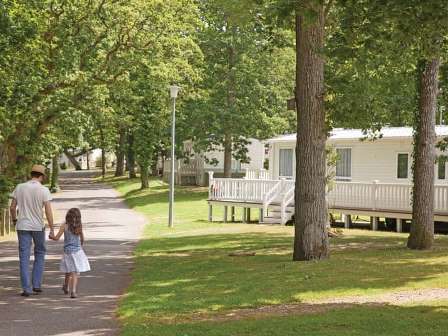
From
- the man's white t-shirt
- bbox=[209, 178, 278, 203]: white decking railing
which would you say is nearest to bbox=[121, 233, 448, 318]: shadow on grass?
the man's white t-shirt

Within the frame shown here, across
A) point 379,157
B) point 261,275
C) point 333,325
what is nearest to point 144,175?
point 379,157

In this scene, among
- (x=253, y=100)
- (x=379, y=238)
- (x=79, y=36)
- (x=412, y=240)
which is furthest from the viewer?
(x=253, y=100)

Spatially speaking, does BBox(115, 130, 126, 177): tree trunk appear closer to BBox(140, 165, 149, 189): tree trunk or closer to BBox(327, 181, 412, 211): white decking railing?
BBox(140, 165, 149, 189): tree trunk

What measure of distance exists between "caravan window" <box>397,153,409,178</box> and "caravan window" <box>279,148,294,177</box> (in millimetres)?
6950

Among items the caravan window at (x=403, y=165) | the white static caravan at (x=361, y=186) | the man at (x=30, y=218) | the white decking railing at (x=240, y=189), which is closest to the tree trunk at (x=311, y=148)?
the man at (x=30, y=218)

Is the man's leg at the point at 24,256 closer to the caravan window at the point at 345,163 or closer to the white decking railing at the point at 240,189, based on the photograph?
the white decking railing at the point at 240,189

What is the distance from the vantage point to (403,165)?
31.8 m

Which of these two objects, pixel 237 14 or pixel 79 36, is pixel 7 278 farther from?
pixel 79 36

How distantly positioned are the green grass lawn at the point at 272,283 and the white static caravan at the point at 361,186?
3487 mm

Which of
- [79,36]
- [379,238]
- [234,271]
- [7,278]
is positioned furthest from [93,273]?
[79,36]

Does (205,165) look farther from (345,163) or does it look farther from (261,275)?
(261,275)

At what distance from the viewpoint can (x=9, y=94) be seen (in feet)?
70.7

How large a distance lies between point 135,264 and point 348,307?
7.57 metres

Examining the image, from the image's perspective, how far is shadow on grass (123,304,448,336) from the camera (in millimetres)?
8720
